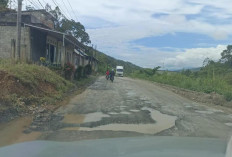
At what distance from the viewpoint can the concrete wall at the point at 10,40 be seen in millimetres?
18920

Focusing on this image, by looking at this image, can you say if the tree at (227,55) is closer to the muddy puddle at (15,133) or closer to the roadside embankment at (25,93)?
the roadside embankment at (25,93)

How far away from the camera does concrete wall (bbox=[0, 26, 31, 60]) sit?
62.1ft

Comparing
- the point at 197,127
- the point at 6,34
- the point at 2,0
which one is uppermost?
the point at 2,0

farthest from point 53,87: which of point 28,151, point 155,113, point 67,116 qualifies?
point 28,151

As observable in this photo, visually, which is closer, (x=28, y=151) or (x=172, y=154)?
(x=172, y=154)

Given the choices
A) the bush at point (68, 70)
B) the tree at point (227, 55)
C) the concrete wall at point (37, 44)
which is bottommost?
the bush at point (68, 70)

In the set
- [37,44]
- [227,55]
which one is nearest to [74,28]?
[227,55]

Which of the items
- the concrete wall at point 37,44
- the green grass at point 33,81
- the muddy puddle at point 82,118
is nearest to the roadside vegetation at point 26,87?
the green grass at point 33,81

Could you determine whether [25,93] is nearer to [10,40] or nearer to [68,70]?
[68,70]

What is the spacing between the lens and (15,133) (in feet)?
22.0

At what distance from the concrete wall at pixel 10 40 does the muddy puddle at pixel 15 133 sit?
1187cm

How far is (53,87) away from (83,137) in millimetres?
7703

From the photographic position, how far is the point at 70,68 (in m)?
18.6

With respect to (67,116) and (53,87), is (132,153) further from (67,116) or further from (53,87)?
(53,87)
